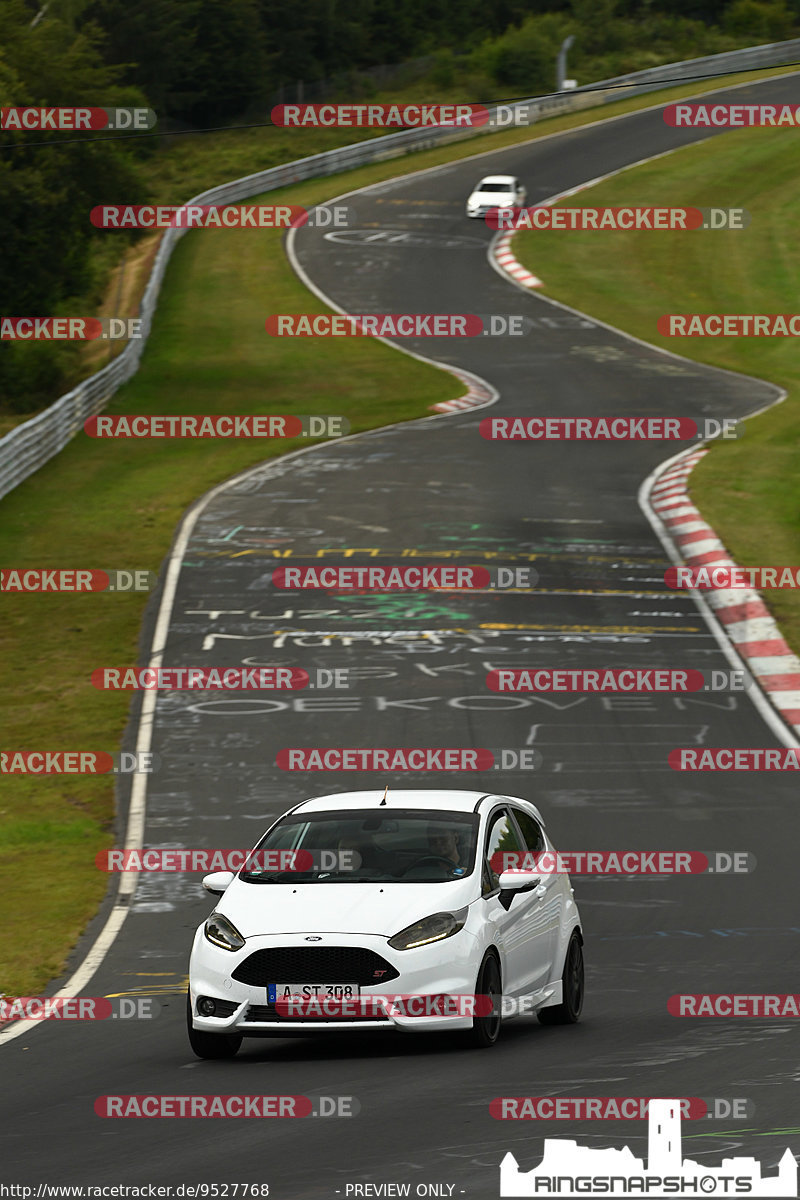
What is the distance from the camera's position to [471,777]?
1877cm

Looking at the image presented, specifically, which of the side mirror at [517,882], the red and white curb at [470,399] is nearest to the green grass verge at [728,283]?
the red and white curb at [470,399]

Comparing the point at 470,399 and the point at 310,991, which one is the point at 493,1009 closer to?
the point at 310,991

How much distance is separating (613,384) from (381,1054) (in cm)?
3266

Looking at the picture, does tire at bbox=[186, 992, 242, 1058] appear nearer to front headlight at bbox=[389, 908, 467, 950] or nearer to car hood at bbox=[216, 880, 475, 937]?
car hood at bbox=[216, 880, 475, 937]

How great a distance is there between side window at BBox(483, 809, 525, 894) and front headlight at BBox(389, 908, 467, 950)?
488 mm

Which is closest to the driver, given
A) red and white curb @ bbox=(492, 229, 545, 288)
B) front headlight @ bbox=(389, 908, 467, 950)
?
front headlight @ bbox=(389, 908, 467, 950)

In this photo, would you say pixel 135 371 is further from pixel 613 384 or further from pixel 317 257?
pixel 317 257

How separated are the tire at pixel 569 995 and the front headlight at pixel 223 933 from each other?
2.21 meters

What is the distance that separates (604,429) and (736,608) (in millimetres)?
12599

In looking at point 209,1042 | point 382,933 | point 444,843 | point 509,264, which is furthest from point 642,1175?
point 509,264

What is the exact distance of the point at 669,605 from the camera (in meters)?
25.4

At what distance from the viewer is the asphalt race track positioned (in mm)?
8062

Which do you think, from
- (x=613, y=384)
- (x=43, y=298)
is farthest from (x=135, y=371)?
(x=613, y=384)

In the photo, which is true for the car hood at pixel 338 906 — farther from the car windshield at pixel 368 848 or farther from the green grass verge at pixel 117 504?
the green grass verge at pixel 117 504
